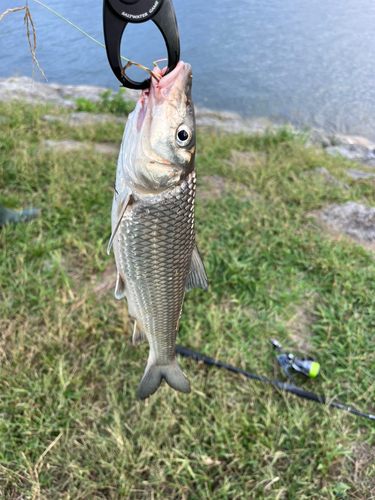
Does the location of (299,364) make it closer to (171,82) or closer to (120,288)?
(120,288)

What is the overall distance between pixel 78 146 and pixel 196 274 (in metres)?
4.17

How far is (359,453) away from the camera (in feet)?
7.60

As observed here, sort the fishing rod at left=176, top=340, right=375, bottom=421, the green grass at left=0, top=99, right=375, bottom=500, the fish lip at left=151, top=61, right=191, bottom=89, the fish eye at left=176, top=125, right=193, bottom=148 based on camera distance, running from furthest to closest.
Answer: the fishing rod at left=176, top=340, right=375, bottom=421
the green grass at left=0, top=99, right=375, bottom=500
the fish eye at left=176, top=125, right=193, bottom=148
the fish lip at left=151, top=61, right=191, bottom=89

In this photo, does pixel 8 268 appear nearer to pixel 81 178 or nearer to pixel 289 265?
pixel 81 178

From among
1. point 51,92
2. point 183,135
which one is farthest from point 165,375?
point 51,92

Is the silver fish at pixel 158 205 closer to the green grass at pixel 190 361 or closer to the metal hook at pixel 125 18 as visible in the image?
the metal hook at pixel 125 18

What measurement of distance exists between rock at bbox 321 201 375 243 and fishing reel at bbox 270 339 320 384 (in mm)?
1891

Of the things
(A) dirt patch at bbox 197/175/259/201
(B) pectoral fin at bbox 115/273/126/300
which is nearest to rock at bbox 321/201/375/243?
(A) dirt patch at bbox 197/175/259/201

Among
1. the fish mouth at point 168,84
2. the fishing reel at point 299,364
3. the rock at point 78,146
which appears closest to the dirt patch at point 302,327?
the fishing reel at point 299,364

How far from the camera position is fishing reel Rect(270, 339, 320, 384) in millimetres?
2621

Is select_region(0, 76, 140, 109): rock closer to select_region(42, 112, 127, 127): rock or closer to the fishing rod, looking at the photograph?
select_region(42, 112, 127, 127): rock

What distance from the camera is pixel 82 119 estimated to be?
266 inches

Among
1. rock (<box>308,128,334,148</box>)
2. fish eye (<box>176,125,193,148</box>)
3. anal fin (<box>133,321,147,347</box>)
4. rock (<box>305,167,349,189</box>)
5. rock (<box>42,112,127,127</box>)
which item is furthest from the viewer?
rock (<box>308,128,334,148</box>)

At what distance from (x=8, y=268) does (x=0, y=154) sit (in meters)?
2.00
